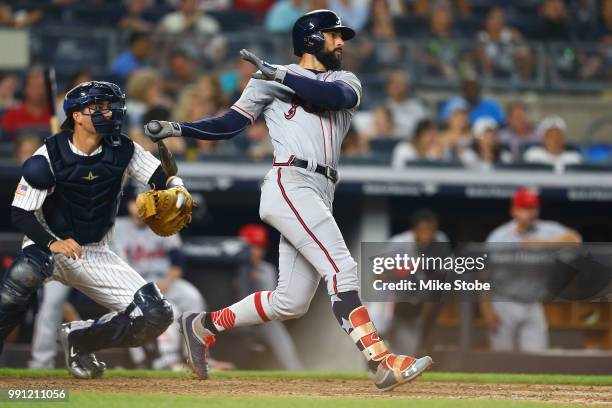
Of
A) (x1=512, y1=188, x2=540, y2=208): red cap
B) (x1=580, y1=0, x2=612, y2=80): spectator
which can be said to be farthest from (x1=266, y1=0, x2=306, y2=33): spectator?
(x1=512, y1=188, x2=540, y2=208): red cap

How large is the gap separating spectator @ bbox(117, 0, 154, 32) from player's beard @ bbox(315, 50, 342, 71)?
622 centimetres

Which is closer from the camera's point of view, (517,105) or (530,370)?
(530,370)

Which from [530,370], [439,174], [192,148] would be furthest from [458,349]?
[192,148]

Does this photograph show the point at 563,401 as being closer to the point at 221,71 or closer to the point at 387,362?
the point at 387,362

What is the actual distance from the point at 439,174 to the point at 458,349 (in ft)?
4.96

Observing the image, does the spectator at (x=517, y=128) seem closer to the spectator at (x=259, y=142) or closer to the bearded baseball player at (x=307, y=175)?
the spectator at (x=259, y=142)

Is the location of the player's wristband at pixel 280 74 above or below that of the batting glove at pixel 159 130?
above

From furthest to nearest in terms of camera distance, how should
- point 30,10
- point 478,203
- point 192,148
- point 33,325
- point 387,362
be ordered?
1. point 30,10
2. point 478,203
3. point 192,148
4. point 33,325
5. point 387,362

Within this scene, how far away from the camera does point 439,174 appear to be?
1000 centimetres

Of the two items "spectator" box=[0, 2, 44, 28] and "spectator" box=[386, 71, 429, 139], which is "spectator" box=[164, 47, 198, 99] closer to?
"spectator" box=[0, 2, 44, 28]

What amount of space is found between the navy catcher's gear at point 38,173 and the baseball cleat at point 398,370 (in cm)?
175

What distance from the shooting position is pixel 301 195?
18.3 feet

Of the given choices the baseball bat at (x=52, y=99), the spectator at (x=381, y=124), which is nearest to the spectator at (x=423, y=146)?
the spectator at (x=381, y=124)

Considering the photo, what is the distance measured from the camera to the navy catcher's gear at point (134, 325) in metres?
5.90
